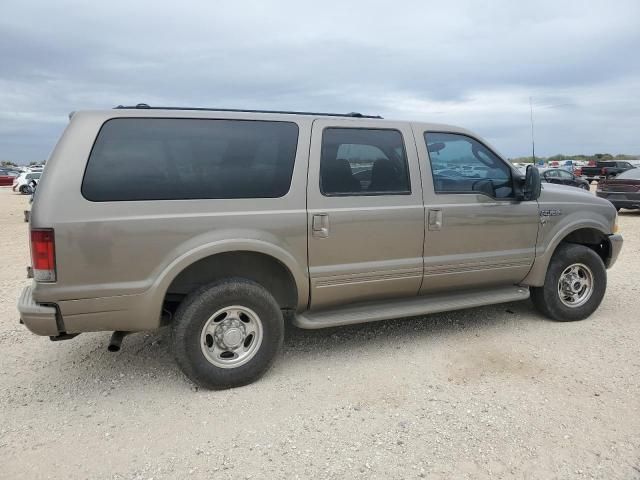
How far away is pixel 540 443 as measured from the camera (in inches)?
110

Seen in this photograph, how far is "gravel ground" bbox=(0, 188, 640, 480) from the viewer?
263cm

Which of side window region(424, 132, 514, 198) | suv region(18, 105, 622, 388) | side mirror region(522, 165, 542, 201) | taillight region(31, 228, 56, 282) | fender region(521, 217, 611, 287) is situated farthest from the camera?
fender region(521, 217, 611, 287)

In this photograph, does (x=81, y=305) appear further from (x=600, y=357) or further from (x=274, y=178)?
(x=600, y=357)

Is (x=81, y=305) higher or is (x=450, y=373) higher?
(x=81, y=305)

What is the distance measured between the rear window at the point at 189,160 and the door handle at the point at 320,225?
32 centimetres

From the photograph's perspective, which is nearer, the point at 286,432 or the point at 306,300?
the point at 286,432

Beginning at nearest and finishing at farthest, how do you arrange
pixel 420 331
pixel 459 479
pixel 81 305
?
pixel 459 479
pixel 81 305
pixel 420 331

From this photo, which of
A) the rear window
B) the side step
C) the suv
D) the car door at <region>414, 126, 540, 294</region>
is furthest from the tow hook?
the car door at <region>414, 126, 540, 294</region>

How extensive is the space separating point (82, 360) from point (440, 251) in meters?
3.10

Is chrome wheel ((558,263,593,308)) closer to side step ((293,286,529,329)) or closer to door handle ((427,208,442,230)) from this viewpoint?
side step ((293,286,529,329))

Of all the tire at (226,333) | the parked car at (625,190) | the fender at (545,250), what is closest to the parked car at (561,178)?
the parked car at (625,190)

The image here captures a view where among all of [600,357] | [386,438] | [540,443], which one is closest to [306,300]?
[386,438]

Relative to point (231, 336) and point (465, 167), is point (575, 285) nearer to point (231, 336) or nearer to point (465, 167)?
point (465, 167)

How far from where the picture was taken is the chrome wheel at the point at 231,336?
3.40 m
